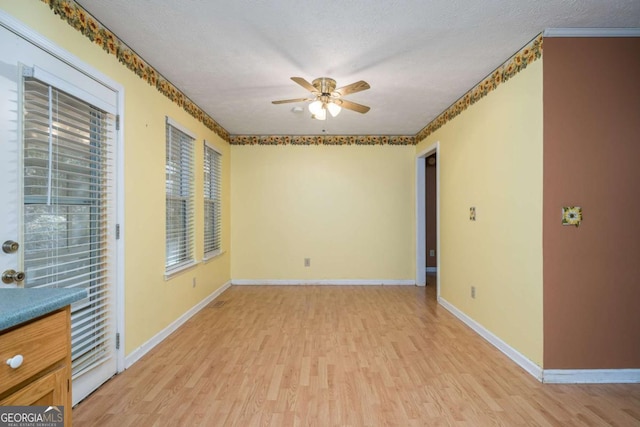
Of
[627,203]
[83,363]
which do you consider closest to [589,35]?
[627,203]

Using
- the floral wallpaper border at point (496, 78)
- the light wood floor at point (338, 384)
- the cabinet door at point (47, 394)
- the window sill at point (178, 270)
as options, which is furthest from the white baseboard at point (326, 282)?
the cabinet door at point (47, 394)

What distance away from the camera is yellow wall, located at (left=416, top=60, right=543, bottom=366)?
241 centimetres

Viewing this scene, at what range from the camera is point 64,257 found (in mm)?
1949

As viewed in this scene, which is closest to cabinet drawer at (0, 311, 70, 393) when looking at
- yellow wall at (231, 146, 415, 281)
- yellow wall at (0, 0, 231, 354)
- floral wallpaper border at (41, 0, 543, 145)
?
yellow wall at (0, 0, 231, 354)

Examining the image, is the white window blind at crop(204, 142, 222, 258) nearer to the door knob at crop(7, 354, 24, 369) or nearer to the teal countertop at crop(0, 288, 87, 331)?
the teal countertop at crop(0, 288, 87, 331)

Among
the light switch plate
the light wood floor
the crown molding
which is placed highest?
the crown molding

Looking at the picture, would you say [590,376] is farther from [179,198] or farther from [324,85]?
[179,198]

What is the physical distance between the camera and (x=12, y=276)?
61.2 inches

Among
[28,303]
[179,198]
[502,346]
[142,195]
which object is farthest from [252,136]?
Result: [28,303]

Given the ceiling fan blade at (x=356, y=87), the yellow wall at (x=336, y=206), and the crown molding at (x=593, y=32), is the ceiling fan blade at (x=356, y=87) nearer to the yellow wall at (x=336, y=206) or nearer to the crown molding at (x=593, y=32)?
the crown molding at (x=593, y=32)

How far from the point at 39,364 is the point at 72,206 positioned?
132 cm

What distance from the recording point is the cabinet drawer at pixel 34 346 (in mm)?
868

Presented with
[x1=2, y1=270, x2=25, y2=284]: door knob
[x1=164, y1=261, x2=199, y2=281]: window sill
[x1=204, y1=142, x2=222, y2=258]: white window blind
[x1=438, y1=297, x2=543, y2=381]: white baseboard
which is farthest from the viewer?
[x1=204, y1=142, x2=222, y2=258]: white window blind

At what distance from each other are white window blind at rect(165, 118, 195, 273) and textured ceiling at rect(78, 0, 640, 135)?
53 centimetres
